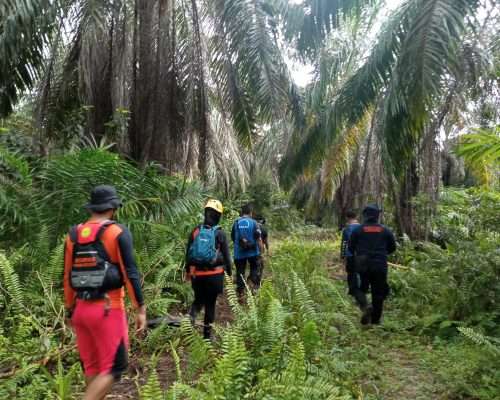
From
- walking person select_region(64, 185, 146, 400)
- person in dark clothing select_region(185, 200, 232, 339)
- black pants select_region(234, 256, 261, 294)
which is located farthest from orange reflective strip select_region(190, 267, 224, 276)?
black pants select_region(234, 256, 261, 294)

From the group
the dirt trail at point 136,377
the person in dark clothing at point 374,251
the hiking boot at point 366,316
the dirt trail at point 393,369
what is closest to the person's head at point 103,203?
the dirt trail at point 136,377

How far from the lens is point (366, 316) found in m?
6.83

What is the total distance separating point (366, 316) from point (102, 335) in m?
4.38

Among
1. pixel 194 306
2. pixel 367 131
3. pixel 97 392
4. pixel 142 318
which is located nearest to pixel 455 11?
pixel 194 306

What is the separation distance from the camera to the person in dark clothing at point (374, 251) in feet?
21.3

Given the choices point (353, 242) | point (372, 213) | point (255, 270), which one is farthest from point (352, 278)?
point (255, 270)

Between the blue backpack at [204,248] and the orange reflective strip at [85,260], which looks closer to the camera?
the orange reflective strip at [85,260]

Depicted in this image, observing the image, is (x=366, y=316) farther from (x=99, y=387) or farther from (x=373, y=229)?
(x=99, y=387)

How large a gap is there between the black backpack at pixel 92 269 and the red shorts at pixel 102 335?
10 centimetres

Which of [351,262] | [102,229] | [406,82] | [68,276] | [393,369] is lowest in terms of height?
[393,369]

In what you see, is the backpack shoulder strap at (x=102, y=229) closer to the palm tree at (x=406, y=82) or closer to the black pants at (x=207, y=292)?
the black pants at (x=207, y=292)

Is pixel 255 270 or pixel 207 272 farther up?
pixel 207 272

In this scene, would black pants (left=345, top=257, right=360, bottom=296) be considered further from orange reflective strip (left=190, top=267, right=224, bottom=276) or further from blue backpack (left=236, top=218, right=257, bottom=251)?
orange reflective strip (left=190, top=267, right=224, bottom=276)

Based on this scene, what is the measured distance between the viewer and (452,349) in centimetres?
570
